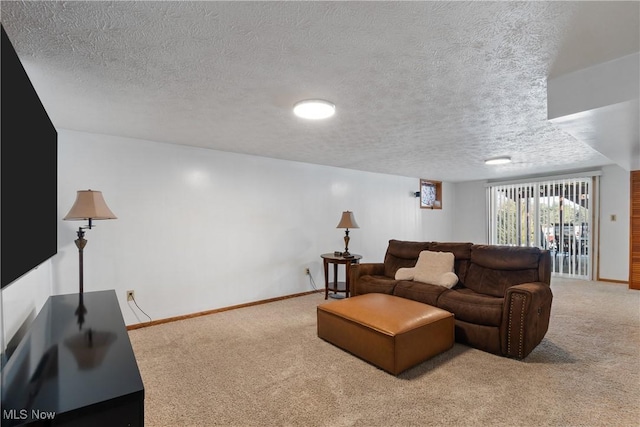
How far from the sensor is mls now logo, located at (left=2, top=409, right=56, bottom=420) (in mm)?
892

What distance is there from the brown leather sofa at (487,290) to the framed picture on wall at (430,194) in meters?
3.16

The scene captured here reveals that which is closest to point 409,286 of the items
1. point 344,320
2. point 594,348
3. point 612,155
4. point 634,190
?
point 344,320

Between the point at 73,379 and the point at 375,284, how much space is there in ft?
9.84

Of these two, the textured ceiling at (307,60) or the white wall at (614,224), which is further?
the white wall at (614,224)

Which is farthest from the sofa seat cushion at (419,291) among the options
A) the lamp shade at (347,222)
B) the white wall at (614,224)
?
the white wall at (614,224)

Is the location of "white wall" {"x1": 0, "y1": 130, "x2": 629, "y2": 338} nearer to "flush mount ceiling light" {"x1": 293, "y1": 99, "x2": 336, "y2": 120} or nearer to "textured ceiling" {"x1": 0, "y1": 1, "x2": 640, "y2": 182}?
"textured ceiling" {"x1": 0, "y1": 1, "x2": 640, "y2": 182}

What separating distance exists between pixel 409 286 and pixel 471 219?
4.98 metres

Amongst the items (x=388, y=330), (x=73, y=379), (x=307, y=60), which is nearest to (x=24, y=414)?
(x=73, y=379)

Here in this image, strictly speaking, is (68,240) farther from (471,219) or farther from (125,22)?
(471,219)

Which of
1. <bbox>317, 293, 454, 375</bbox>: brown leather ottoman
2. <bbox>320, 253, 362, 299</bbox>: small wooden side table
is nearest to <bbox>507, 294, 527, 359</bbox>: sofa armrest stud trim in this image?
<bbox>317, 293, 454, 375</bbox>: brown leather ottoman

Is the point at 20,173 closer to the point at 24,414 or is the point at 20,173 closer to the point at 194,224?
the point at 24,414

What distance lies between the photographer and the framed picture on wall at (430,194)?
23.0 ft

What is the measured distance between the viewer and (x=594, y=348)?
9.05ft

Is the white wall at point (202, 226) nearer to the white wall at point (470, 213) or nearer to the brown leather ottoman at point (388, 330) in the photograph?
the brown leather ottoman at point (388, 330)
